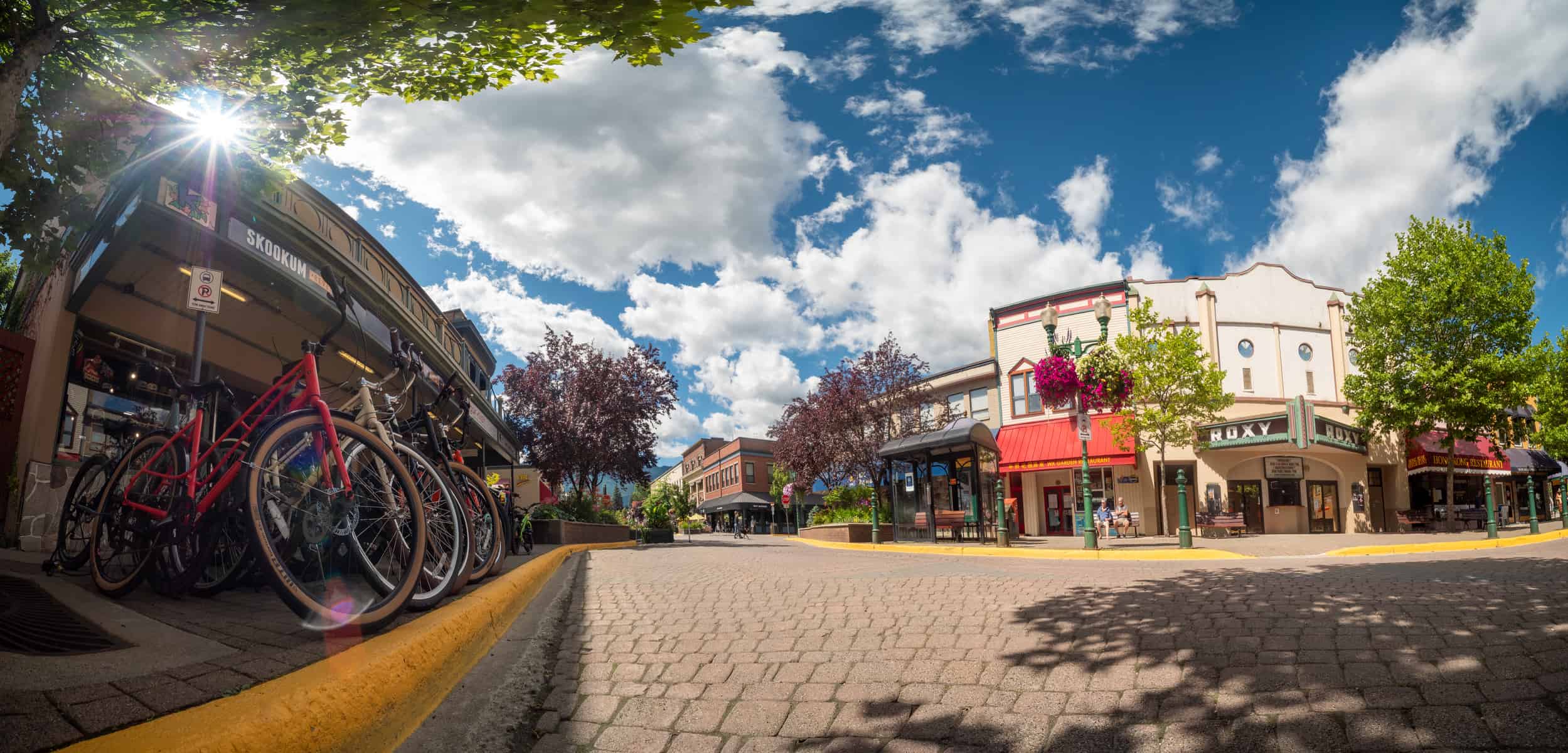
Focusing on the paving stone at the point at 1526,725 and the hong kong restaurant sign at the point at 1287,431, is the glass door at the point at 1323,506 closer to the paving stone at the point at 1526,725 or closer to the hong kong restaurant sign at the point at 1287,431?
the hong kong restaurant sign at the point at 1287,431

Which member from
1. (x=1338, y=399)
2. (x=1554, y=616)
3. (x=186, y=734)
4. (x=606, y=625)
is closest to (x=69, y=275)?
(x=606, y=625)

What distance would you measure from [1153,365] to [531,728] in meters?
23.4

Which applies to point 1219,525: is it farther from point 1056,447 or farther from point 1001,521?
point 1001,521

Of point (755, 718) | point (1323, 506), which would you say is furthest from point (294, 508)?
point (1323, 506)

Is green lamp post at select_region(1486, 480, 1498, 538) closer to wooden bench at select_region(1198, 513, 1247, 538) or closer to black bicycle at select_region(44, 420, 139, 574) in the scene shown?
wooden bench at select_region(1198, 513, 1247, 538)

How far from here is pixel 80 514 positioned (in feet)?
15.5

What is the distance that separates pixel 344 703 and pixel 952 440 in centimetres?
1655

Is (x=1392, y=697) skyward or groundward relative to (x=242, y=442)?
groundward

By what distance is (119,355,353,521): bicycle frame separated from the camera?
306cm

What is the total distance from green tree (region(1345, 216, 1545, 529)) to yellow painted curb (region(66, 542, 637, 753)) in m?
28.2

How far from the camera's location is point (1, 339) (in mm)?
6766

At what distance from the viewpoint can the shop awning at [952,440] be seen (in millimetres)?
17641

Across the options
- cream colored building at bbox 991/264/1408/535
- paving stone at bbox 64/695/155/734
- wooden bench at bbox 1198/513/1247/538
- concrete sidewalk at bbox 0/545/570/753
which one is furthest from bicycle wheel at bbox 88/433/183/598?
cream colored building at bbox 991/264/1408/535

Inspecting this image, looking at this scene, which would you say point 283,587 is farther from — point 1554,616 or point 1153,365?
point 1153,365
